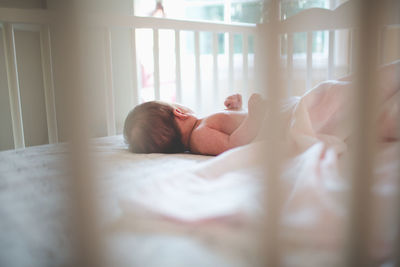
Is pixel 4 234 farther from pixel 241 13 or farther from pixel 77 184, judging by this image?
pixel 241 13

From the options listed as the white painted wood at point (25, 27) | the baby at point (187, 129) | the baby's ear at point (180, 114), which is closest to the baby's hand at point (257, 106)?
the baby at point (187, 129)

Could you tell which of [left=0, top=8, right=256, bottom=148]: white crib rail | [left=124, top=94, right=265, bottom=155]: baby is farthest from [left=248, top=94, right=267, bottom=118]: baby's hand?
[left=0, top=8, right=256, bottom=148]: white crib rail

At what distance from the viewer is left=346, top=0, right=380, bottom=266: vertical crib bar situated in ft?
A: 1.30

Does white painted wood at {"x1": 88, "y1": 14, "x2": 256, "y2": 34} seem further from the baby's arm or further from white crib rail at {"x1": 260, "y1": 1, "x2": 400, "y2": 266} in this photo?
white crib rail at {"x1": 260, "y1": 1, "x2": 400, "y2": 266}

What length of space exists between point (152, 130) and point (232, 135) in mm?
264

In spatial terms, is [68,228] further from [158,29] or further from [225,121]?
[158,29]

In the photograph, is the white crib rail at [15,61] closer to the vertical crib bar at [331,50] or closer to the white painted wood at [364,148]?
the white painted wood at [364,148]

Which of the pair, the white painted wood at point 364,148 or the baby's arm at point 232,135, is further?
the baby's arm at point 232,135

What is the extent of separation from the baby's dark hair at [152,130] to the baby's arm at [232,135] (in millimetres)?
78

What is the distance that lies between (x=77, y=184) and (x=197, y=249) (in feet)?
0.65

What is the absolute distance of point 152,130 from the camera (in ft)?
3.61

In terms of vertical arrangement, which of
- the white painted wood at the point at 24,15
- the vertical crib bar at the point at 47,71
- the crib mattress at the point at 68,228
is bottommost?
the crib mattress at the point at 68,228

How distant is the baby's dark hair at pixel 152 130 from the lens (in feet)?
3.62

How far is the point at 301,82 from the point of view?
241 centimetres
